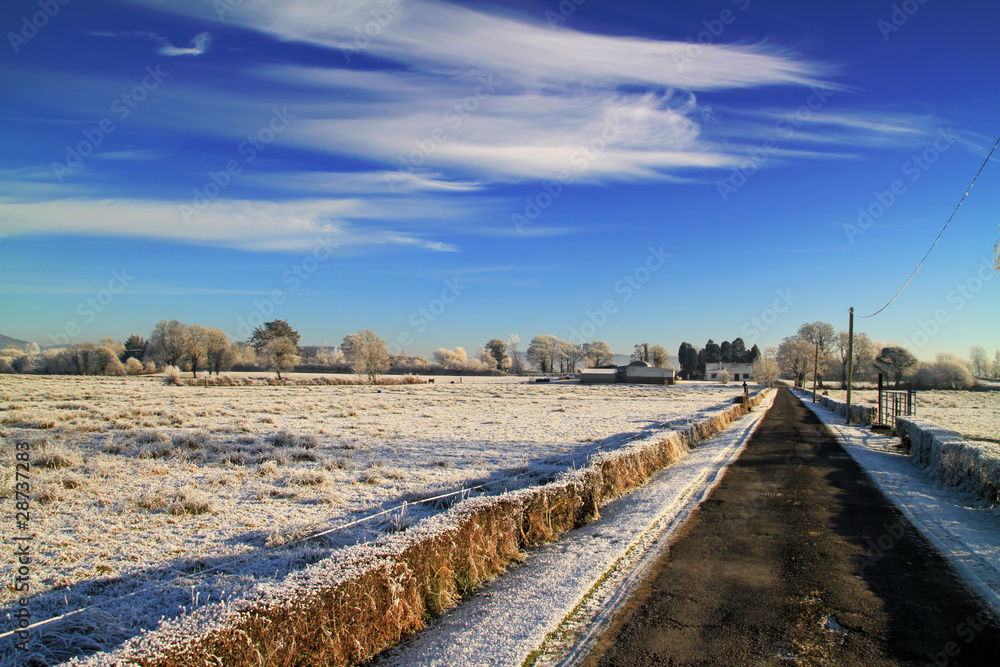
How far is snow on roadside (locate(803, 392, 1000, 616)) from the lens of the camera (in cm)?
658

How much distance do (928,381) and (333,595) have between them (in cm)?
10996

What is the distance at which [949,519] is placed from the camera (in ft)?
30.9

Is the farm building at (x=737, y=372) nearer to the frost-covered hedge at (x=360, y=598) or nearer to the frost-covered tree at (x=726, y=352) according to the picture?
the frost-covered tree at (x=726, y=352)

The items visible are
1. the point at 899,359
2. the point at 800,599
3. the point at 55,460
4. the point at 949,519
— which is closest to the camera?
the point at 800,599

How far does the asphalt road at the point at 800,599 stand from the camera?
15.3ft

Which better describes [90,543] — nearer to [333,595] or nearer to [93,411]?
[333,595]

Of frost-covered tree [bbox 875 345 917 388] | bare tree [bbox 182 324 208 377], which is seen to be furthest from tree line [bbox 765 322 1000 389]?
bare tree [bbox 182 324 208 377]

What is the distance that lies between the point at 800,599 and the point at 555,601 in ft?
8.64

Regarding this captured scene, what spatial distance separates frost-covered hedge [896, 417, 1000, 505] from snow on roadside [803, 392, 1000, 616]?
0.25 m

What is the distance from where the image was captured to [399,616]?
16.4 ft

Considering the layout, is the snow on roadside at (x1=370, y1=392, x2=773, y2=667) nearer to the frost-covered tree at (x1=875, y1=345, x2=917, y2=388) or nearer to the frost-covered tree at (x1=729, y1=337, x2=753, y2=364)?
the frost-covered tree at (x1=875, y1=345, x2=917, y2=388)

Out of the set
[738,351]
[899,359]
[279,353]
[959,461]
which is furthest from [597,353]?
[959,461]

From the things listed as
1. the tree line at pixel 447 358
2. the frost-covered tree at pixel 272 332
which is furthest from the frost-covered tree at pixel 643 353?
the frost-covered tree at pixel 272 332

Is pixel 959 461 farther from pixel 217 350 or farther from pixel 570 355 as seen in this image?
pixel 570 355
